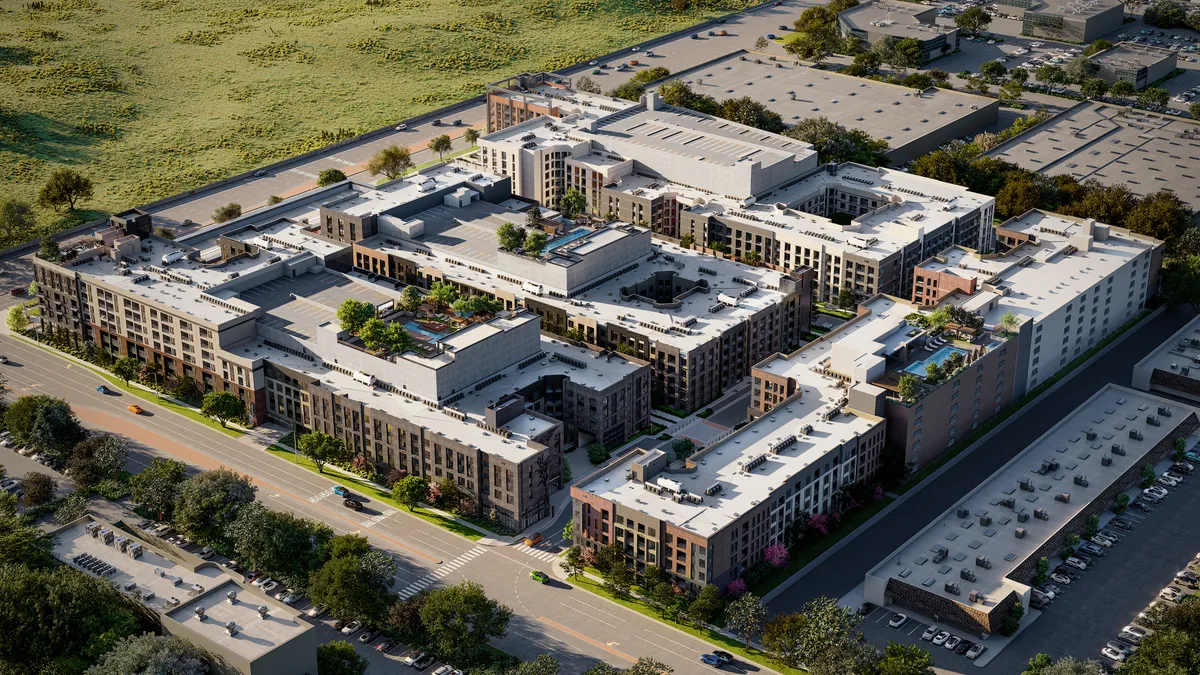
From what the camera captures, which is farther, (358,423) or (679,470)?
(358,423)

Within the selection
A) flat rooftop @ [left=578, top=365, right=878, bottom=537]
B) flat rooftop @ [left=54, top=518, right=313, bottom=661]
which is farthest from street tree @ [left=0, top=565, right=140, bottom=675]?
flat rooftop @ [left=578, top=365, right=878, bottom=537]

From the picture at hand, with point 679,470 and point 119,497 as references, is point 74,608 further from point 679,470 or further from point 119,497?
point 679,470

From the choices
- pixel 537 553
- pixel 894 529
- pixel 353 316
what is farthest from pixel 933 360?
pixel 353 316

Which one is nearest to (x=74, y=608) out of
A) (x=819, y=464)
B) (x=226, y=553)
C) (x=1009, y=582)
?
(x=226, y=553)

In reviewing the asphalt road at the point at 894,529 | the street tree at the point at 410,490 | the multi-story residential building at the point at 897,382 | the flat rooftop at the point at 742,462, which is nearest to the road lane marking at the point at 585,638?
the flat rooftop at the point at 742,462

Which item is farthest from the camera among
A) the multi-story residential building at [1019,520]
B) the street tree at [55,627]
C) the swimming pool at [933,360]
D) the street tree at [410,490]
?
the swimming pool at [933,360]

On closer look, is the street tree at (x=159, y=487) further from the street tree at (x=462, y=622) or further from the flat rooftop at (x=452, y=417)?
the street tree at (x=462, y=622)

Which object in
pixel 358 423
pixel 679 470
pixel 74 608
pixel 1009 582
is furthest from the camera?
pixel 358 423
